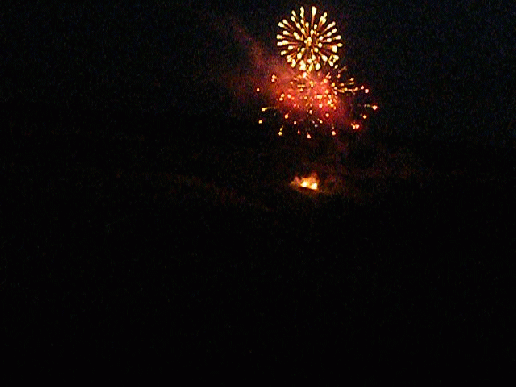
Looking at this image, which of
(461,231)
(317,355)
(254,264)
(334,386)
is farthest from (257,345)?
(461,231)

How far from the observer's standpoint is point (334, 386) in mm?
8766

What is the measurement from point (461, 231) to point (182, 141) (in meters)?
19.2

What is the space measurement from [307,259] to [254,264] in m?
1.43

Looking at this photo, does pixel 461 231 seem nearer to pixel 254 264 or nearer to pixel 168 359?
pixel 254 264

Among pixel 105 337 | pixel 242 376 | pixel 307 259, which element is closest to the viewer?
pixel 242 376

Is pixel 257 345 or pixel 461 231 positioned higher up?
pixel 461 231

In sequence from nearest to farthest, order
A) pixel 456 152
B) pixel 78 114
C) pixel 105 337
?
pixel 105 337 < pixel 78 114 < pixel 456 152

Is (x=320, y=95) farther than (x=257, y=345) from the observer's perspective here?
Yes

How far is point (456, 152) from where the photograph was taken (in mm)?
46875

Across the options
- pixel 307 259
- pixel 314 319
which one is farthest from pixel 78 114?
pixel 314 319

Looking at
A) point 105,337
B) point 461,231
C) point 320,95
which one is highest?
point 320,95

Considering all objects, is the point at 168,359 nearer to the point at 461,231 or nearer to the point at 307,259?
the point at 307,259

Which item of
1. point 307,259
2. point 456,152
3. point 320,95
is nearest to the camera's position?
point 307,259

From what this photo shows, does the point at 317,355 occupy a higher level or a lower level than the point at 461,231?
lower
